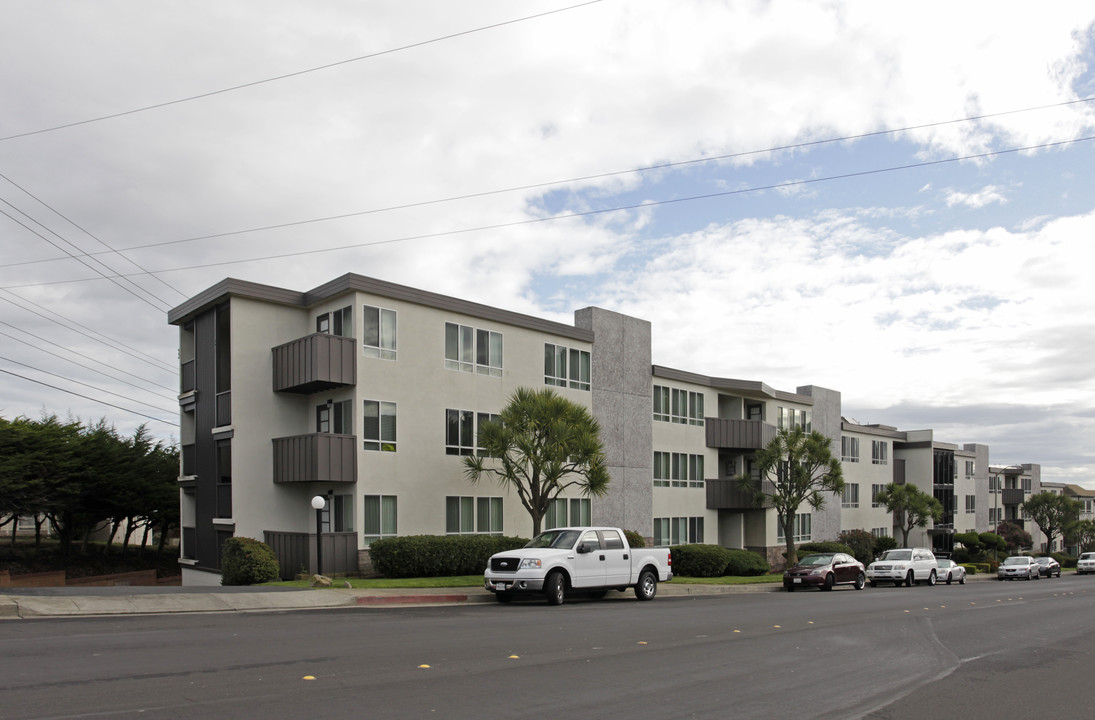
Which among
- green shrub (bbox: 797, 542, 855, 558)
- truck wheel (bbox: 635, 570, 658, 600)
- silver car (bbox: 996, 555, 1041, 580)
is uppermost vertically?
truck wheel (bbox: 635, 570, 658, 600)

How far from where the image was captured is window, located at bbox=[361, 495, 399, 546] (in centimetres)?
2780

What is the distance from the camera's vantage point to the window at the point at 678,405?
40812mm

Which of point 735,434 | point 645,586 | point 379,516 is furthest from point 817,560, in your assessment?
point 379,516

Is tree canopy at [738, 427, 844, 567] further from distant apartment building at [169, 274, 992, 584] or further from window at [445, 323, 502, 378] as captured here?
window at [445, 323, 502, 378]

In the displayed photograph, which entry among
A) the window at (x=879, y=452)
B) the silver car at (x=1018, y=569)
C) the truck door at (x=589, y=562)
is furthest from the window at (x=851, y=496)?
the truck door at (x=589, y=562)

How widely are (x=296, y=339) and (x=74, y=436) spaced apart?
1811 cm

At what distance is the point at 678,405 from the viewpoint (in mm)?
42094

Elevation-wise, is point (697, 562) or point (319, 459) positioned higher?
point (319, 459)

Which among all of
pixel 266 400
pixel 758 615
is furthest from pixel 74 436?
pixel 758 615

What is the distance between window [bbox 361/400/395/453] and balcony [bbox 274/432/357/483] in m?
0.71

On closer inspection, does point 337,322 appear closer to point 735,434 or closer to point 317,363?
point 317,363

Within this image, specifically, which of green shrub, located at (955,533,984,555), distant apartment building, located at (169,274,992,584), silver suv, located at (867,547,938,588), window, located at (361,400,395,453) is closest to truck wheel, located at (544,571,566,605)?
distant apartment building, located at (169,274,992,584)

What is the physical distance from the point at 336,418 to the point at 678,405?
18705 millimetres

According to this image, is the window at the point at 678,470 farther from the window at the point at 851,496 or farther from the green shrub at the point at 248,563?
the green shrub at the point at 248,563
